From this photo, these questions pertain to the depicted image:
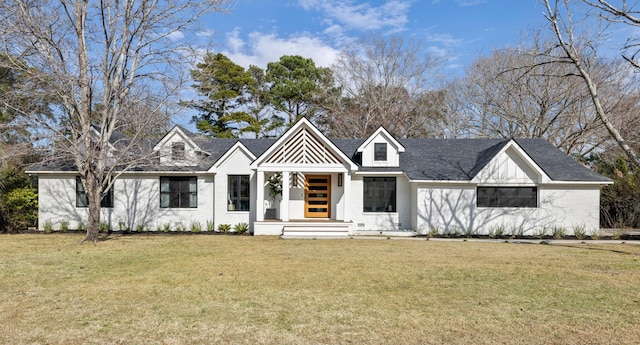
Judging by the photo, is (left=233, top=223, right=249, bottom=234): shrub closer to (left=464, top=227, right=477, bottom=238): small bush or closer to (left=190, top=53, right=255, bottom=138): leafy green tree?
(left=464, top=227, right=477, bottom=238): small bush

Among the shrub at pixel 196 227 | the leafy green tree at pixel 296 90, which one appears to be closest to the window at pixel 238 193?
the shrub at pixel 196 227

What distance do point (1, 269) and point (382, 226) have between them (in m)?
14.1

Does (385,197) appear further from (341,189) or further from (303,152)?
(303,152)

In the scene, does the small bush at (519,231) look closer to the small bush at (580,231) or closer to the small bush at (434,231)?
the small bush at (580,231)

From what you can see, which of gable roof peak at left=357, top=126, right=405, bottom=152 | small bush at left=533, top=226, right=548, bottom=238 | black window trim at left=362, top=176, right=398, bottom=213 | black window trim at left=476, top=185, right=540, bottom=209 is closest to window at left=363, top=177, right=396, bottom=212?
black window trim at left=362, top=176, right=398, bottom=213

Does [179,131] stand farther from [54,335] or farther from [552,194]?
[552,194]

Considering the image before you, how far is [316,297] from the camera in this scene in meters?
6.59

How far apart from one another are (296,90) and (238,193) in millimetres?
18640

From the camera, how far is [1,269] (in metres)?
8.82

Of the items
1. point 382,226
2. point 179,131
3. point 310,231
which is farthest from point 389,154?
point 179,131

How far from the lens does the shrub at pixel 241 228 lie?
17.4 meters

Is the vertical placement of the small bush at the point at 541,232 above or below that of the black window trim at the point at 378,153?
below

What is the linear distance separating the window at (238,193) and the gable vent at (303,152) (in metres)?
2.12

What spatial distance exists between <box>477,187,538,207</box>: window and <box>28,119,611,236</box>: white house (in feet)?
0.15
